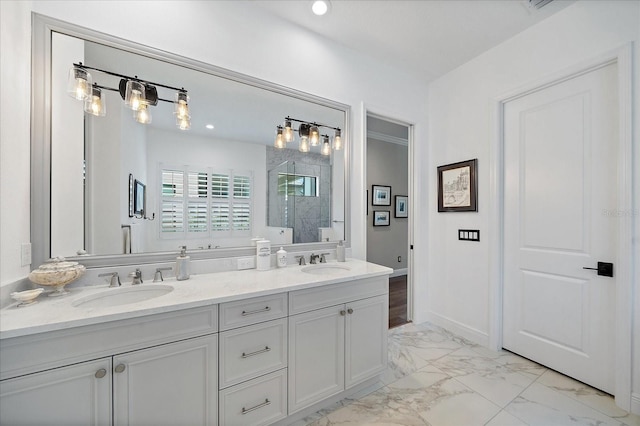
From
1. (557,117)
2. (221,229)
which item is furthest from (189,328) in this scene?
(557,117)

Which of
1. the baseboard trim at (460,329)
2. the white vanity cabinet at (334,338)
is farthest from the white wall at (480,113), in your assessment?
the white vanity cabinet at (334,338)

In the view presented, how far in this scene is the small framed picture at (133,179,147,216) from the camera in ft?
5.47

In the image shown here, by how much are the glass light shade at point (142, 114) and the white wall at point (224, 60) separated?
1.39 feet

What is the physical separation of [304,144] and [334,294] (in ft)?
4.40

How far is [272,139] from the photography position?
2172mm

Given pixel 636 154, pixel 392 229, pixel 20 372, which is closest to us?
pixel 20 372

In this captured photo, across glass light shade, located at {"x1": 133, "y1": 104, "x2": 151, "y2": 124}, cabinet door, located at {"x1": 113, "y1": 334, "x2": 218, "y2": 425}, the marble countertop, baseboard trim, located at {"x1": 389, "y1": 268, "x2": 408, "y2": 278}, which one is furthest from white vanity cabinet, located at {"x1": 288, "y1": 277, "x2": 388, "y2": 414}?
baseboard trim, located at {"x1": 389, "y1": 268, "x2": 408, "y2": 278}

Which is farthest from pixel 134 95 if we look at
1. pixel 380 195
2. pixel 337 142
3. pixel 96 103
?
pixel 380 195

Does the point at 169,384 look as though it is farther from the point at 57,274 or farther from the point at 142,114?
the point at 142,114

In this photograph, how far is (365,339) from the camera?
1887mm

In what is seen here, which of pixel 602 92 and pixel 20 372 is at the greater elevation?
pixel 602 92

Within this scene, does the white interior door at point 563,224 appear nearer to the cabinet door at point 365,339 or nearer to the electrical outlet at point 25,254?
the cabinet door at point 365,339

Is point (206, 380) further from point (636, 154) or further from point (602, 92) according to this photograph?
point (602, 92)

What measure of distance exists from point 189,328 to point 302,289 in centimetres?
63
